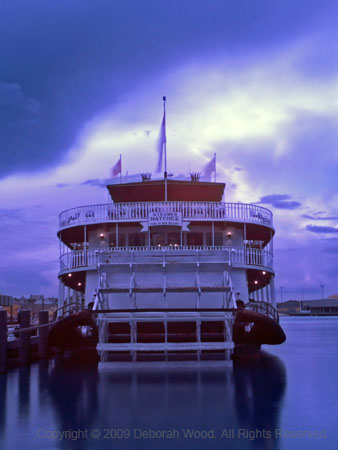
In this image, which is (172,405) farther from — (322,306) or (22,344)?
(322,306)

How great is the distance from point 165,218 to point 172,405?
8463 mm

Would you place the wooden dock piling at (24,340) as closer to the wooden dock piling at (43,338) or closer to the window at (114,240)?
the wooden dock piling at (43,338)

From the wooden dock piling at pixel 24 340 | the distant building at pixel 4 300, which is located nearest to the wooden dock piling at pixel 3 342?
the wooden dock piling at pixel 24 340

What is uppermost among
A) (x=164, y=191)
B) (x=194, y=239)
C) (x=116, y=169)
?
(x=116, y=169)

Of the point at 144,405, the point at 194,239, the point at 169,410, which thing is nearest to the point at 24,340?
the point at 144,405

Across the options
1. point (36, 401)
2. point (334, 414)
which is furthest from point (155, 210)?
point (334, 414)

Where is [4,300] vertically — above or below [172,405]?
above

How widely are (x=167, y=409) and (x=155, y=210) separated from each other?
9415 millimetres

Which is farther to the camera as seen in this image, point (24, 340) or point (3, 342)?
point (24, 340)

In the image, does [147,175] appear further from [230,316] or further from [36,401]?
[36,401]

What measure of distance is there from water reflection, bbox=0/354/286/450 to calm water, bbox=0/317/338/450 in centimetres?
1

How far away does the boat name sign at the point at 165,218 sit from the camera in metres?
16.9

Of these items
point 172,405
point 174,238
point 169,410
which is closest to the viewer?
point 169,410

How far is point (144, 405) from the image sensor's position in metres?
9.23
